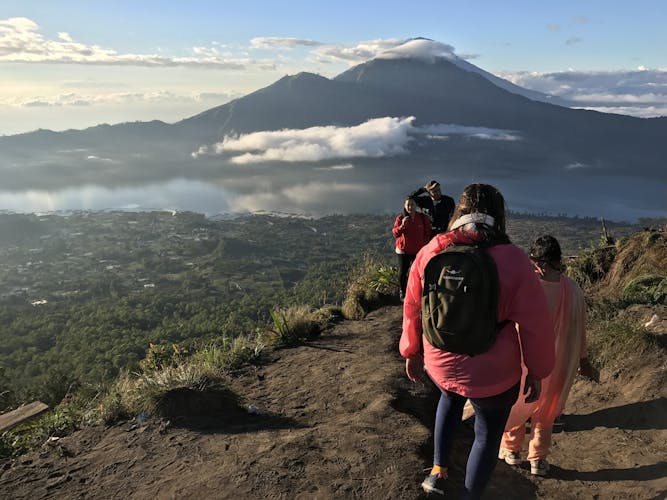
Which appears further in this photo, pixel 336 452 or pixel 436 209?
pixel 436 209

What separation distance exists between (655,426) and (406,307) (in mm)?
2436

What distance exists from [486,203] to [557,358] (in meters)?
1.52

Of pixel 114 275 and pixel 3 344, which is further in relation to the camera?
pixel 114 275

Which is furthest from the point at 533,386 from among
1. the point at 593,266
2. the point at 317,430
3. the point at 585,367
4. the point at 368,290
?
the point at 593,266

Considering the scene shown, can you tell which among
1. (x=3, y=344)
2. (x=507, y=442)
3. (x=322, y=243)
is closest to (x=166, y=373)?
(x=507, y=442)

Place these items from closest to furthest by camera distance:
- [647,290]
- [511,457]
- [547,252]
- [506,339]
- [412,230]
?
[506,339] → [547,252] → [511,457] → [647,290] → [412,230]

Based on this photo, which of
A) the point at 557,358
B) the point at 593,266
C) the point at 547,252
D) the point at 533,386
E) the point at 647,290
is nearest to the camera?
the point at 533,386

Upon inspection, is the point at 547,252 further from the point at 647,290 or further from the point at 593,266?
the point at 593,266

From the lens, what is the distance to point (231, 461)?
329 cm

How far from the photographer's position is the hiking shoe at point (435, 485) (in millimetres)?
2674

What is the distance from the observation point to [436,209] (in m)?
6.13

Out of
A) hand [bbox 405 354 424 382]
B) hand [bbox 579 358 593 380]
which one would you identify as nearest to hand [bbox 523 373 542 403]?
hand [bbox 405 354 424 382]

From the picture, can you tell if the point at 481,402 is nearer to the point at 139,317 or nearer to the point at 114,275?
the point at 139,317

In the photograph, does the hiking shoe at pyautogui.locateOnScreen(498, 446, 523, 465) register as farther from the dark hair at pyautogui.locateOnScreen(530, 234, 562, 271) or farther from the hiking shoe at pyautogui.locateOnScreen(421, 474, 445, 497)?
the dark hair at pyautogui.locateOnScreen(530, 234, 562, 271)
